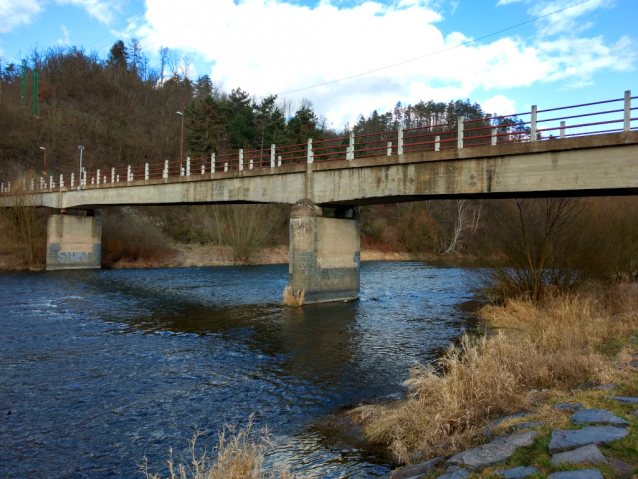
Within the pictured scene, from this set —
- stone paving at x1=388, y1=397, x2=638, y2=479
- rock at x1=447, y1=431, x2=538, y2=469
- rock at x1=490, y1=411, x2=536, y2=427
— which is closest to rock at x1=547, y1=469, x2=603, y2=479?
stone paving at x1=388, y1=397, x2=638, y2=479

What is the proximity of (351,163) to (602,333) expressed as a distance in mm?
13036

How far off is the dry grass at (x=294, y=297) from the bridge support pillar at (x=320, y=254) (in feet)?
0.50

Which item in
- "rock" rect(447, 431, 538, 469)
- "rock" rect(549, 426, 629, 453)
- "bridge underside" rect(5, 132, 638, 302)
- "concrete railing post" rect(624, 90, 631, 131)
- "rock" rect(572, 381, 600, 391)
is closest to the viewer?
"rock" rect(549, 426, 629, 453)

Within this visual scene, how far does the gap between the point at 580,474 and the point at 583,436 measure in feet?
3.11

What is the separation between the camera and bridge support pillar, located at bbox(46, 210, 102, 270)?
4272 centimetres

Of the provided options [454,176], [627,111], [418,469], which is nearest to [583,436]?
[418,469]

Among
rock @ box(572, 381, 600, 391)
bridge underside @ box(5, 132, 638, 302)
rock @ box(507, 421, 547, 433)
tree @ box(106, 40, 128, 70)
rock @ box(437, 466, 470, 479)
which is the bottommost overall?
rock @ box(437, 466, 470, 479)

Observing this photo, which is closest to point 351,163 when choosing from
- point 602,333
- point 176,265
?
point 602,333

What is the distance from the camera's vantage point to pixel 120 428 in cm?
878

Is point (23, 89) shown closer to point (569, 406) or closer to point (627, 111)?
point (627, 111)

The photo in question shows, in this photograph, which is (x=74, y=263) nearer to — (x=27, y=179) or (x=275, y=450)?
(x=27, y=179)

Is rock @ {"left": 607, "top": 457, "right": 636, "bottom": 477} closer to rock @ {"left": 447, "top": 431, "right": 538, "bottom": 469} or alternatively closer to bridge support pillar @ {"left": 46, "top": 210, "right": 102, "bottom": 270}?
rock @ {"left": 447, "top": 431, "right": 538, "bottom": 469}

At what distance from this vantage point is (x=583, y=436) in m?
5.21

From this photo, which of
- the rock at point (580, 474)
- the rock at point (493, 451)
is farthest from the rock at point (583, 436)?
the rock at point (580, 474)
